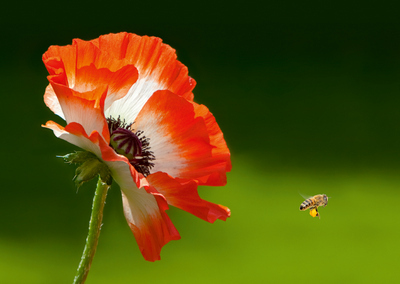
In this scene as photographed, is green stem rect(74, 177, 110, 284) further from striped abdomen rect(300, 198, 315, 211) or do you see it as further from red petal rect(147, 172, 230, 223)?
striped abdomen rect(300, 198, 315, 211)

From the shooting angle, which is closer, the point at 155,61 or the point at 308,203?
the point at 155,61

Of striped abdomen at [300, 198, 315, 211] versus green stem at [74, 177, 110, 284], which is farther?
striped abdomen at [300, 198, 315, 211]

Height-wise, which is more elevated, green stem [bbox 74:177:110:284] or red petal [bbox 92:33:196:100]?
red petal [bbox 92:33:196:100]

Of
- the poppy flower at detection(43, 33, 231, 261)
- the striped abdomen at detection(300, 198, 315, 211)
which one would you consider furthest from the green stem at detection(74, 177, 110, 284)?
the striped abdomen at detection(300, 198, 315, 211)

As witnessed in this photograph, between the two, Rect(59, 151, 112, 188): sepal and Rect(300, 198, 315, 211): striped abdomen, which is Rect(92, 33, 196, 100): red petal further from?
Rect(300, 198, 315, 211): striped abdomen

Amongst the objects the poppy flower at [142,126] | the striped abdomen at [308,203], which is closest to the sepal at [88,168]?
the poppy flower at [142,126]

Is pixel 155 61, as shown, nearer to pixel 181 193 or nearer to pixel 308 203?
pixel 181 193

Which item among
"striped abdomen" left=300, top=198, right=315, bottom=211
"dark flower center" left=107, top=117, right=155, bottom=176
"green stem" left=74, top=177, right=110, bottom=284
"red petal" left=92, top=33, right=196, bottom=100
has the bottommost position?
"green stem" left=74, top=177, right=110, bottom=284

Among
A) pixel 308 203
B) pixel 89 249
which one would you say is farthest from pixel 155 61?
pixel 308 203

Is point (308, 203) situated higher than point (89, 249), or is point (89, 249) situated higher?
point (308, 203)
